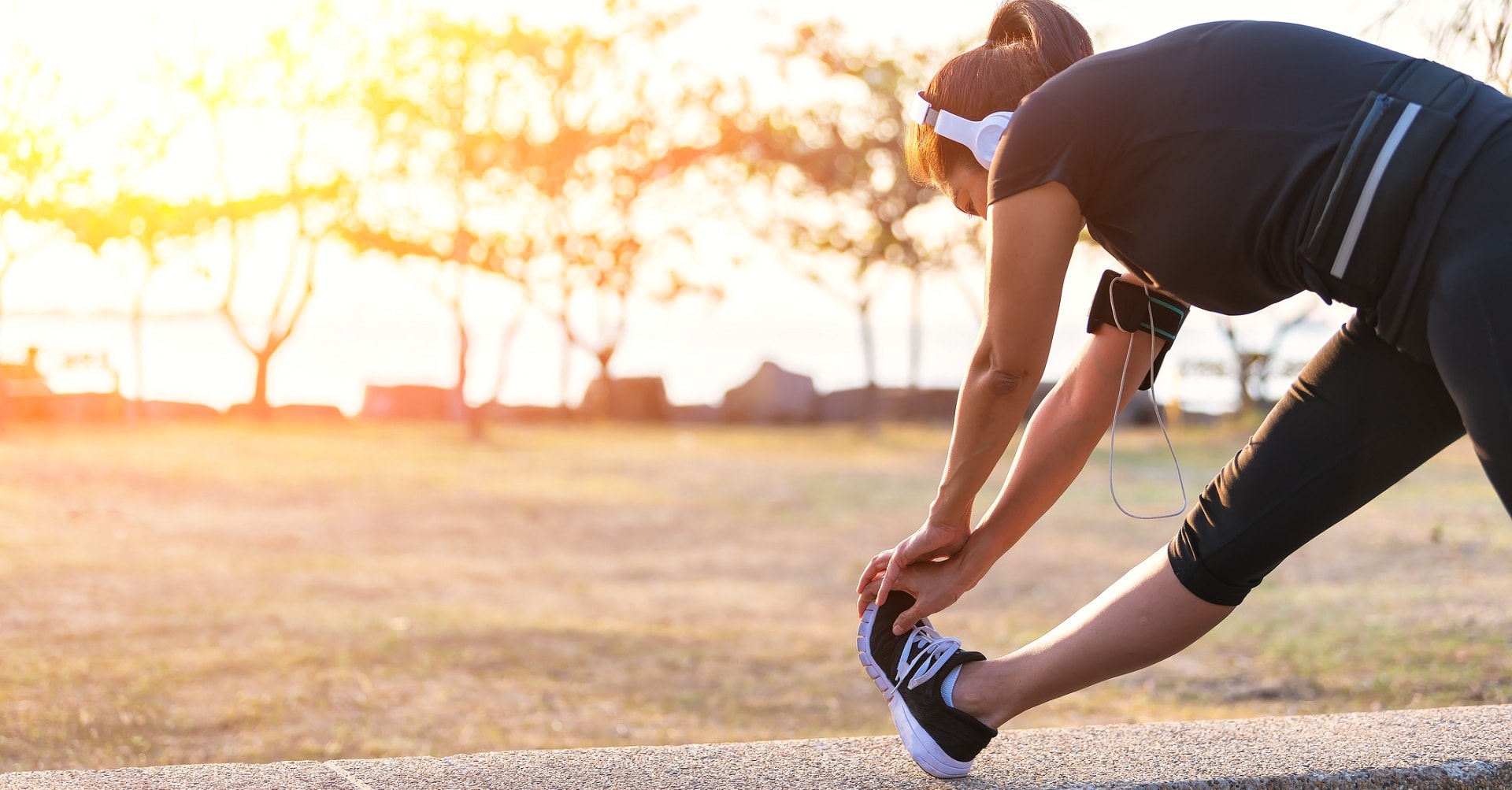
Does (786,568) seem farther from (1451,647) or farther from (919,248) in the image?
(919,248)

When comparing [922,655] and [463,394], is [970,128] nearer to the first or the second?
[922,655]

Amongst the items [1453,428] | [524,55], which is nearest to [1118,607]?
[1453,428]

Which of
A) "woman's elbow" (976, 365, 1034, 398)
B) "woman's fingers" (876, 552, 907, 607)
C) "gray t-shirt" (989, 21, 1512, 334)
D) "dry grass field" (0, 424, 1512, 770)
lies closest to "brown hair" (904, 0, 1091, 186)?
"gray t-shirt" (989, 21, 1512, 334)

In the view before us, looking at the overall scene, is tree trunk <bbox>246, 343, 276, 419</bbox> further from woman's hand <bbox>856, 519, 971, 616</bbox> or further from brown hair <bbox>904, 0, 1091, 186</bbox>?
brown hair <bbox>904, 0, 1091, 186</bbox>

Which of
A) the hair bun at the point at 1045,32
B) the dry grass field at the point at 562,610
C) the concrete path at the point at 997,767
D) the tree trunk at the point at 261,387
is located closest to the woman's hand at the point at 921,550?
the concrete path at the point at 997,767

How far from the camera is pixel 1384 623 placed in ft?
16.8

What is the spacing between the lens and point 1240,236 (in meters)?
1.49

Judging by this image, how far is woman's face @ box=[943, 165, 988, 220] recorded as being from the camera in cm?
174

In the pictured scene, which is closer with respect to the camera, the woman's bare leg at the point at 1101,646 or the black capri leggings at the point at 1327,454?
the black capri leggings at the point at 1327,454

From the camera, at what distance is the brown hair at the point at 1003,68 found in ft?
5.54

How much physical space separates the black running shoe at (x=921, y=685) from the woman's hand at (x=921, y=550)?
0.05 metres

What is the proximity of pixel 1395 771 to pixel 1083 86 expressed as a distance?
4.19ft

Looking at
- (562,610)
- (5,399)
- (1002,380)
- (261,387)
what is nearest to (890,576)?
(1002,380)

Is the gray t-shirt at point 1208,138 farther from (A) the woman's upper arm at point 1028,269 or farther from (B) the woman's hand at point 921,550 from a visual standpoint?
(B) the woman's hand at point 921,550
